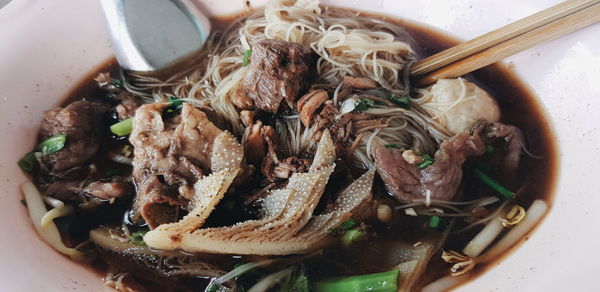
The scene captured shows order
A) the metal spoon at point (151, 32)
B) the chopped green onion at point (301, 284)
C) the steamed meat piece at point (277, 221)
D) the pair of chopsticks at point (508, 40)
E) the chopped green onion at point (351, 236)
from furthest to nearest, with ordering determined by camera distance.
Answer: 1. the metal spoon at point (151, 32)
2. the pair of chopsticks at point (508, 40)
3. the chopped green onion at point (351, 236)
4. the chopped green onion at point (301, 284)
5. the steamed meat piece at point (277, 221)

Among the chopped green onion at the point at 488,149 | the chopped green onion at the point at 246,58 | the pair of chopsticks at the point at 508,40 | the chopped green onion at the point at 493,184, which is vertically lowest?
the chopped green onion at the point at 493,184

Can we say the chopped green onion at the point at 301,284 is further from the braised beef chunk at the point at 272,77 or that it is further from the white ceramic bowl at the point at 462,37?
the braised beef chunk at the point at 272,77

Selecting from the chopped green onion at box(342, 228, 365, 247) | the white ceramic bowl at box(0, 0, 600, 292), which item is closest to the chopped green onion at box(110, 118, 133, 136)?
the white ceramic bowl at box(0, 0, 600, 292)

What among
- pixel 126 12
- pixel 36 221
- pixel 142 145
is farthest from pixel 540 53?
pixel 36 221

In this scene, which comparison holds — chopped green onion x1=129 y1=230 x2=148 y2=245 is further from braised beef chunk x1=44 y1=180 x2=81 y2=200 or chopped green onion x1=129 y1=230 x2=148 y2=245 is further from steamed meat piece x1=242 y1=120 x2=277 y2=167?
steamed meat piece x1=242 y1=120 x2=277 y2=167

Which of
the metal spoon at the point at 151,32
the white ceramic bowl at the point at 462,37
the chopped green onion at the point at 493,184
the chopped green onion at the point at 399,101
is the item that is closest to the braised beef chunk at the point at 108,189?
the white ceramic bowl at the point at 462,37

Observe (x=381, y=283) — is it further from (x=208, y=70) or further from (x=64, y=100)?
(x=64, y=100)

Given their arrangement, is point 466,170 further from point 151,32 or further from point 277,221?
point 151,32
